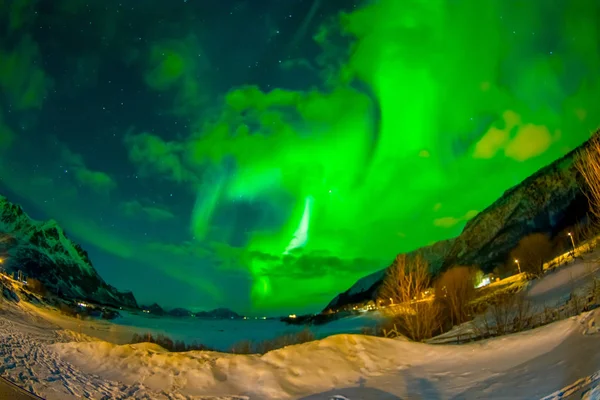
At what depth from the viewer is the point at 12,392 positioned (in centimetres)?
1117

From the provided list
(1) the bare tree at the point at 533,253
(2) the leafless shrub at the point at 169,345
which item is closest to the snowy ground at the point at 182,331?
(2) the leafless shrub at the point at 169,345

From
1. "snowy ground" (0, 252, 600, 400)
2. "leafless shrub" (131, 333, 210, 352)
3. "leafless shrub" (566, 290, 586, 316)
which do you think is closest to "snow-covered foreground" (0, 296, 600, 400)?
"snowy ground" (0, 252, 600, 400)

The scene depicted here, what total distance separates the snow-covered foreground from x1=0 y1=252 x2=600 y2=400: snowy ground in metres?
0.04

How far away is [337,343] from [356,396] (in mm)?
4878

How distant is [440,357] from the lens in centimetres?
1602

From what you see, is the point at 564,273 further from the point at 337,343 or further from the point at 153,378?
the point at 153,378

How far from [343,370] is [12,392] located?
33.8ft

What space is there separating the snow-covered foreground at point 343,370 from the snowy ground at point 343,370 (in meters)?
0.04

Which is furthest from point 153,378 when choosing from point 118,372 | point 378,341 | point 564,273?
point 564,273

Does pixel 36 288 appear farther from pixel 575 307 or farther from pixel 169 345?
pixel 575 307

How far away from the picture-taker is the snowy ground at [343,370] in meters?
11.9

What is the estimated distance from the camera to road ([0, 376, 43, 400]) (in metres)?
10.6

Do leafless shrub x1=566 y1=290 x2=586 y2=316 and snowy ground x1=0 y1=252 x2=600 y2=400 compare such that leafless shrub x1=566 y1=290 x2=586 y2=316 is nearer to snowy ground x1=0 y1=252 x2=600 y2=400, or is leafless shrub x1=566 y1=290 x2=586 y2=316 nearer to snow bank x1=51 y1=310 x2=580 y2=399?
Answer: snow bank x1=51 y1=310 x2=580 y2=399

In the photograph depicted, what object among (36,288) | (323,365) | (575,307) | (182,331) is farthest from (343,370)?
(36,288)
